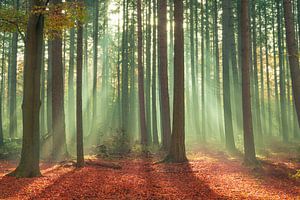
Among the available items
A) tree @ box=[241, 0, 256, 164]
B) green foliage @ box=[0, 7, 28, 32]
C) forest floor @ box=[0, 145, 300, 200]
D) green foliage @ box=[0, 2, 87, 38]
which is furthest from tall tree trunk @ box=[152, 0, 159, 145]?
green foliage @ box=[0, 7, 28, 32]

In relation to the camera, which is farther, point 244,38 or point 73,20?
point 244,38

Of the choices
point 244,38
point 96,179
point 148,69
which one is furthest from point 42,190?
point 148,69

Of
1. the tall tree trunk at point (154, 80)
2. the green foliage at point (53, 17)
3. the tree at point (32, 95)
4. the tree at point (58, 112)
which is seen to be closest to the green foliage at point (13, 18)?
the green foliage at point (53, 17)

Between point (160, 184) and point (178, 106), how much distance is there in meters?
4.96

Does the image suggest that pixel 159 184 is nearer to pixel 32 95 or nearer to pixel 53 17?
pixel 32 95

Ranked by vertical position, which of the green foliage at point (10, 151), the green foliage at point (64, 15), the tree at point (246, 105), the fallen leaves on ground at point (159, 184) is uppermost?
the green foliage at point (64, 15)

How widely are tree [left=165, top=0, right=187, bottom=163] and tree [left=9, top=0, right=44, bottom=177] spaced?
5.58 metres

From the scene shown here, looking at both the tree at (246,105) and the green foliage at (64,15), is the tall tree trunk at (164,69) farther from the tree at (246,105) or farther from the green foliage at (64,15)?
the green foliage at (64,15)

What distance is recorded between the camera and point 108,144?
810 inches

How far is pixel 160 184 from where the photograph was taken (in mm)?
9656

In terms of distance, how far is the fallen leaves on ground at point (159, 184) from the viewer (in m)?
8.17

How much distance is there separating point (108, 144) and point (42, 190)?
1206cm

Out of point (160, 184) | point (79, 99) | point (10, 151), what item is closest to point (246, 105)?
point (160, 184)

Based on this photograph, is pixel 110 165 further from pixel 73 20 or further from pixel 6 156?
pixel 6 156
